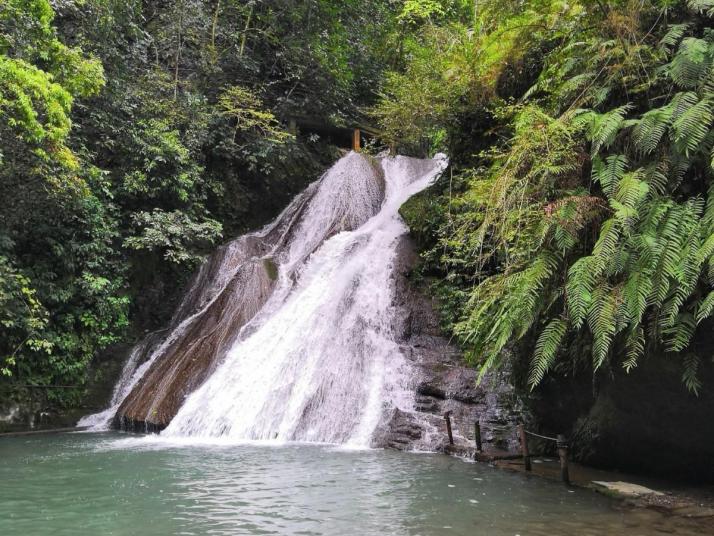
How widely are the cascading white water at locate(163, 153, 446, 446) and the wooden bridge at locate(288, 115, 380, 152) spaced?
6313 mm

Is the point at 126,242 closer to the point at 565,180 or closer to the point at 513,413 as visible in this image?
the point at 513,413

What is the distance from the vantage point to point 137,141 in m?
16.8

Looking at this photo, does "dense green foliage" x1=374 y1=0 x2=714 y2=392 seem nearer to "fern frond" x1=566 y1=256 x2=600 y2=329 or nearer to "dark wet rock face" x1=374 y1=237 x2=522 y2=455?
"fern frond" x1=566 y1=256 x2=600 y2=329

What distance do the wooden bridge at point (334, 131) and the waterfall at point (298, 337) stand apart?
4066 mm

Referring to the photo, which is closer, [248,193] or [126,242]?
[126,242]

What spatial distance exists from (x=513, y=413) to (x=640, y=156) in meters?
5.51

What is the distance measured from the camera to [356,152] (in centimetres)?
2178

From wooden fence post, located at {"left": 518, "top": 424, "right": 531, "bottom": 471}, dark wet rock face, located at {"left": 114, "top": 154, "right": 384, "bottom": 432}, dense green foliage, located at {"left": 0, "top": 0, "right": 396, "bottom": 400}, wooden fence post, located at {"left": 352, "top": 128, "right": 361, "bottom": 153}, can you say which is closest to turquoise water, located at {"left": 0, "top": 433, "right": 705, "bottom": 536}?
wooden fence post, located at {"left": 518, "top": 424, "right": 531, "bottom": 471}

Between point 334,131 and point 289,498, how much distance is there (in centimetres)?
1937

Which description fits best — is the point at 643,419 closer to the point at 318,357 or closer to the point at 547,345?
the point at 547,345

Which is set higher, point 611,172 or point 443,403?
point 611,172

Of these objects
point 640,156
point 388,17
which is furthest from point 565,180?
point 388,17

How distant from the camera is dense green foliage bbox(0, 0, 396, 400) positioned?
13109 millimetres

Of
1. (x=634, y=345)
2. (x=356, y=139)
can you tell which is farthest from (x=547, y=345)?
(x=356, y=139)
